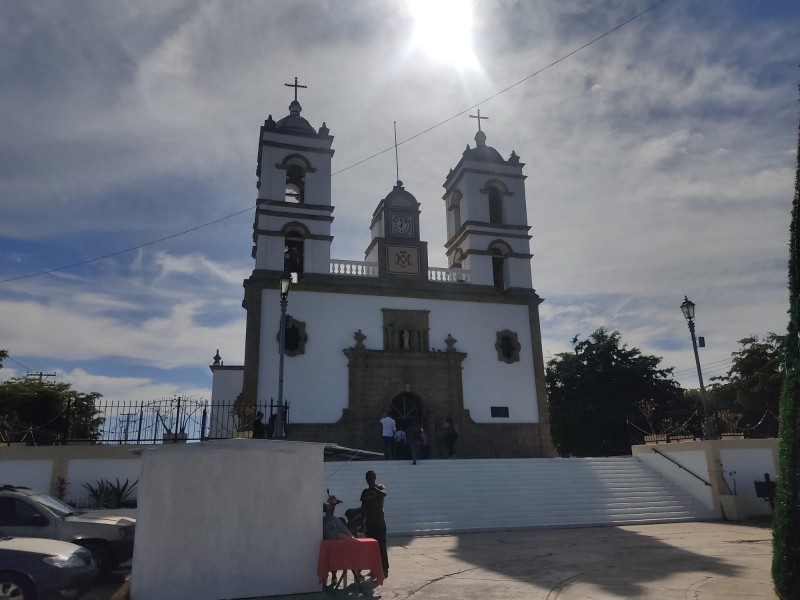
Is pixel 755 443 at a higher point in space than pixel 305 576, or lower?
higher

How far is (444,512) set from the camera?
14320mm

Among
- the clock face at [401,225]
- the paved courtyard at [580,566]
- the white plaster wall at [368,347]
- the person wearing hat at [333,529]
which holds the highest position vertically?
the clock face at [401,225]

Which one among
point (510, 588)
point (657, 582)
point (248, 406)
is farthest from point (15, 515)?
point (248, 406)

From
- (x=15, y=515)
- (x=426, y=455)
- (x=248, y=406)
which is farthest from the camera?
(x=426, y=455)

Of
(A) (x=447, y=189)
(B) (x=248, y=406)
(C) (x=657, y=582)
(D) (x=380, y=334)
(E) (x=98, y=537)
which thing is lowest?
(C) (x=657, y=582)

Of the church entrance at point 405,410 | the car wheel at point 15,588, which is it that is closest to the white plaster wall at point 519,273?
the church entrance at point 405,410

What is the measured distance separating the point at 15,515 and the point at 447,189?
77.6 feet

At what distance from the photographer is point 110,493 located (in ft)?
43.0

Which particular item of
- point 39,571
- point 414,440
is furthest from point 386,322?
point 39,571

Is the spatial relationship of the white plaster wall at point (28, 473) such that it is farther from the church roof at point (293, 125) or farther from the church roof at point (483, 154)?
the church roof at point (483, 154)

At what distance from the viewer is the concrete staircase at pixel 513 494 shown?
14109 millimetres

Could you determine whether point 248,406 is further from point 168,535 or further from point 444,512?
point 168,535

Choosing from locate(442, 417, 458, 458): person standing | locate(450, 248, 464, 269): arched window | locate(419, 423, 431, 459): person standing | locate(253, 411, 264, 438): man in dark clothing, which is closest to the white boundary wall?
locate(442, 417, 458, 458): person standing

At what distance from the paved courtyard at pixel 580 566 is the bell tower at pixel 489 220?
14.1m
